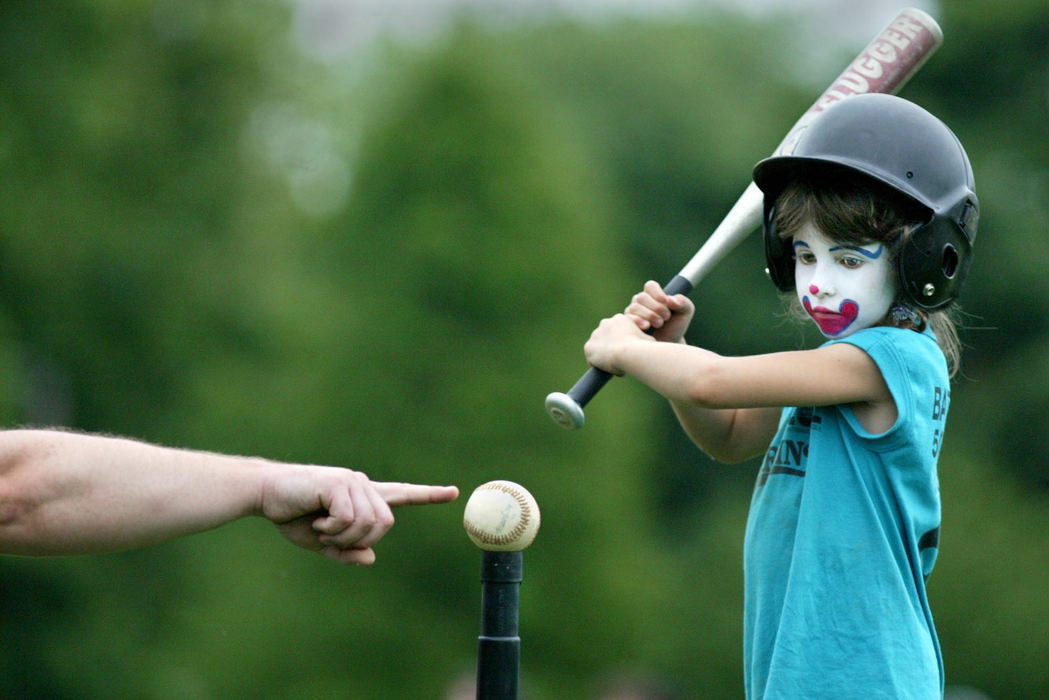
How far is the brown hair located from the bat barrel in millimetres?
1212

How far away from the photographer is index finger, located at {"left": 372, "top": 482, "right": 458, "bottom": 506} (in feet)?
12.1

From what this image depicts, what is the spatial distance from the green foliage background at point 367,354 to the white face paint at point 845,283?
1155 cm

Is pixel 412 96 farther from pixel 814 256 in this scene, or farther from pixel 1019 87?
pixel 814 256

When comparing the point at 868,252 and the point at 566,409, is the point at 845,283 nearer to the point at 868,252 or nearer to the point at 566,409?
the point at 868,252

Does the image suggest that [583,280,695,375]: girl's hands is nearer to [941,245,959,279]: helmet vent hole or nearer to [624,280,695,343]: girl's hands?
[624,280,695,343]: girl's hands

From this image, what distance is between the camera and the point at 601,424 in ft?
54.7

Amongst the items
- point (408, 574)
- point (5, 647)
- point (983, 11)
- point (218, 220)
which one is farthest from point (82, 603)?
point (983, 11)

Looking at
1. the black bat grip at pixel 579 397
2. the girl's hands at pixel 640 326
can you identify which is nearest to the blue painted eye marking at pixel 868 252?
the girl's hands at pixel 640 326

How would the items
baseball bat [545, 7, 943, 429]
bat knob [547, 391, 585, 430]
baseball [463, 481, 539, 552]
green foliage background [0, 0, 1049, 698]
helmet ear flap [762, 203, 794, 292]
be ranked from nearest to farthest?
baseball [463, 481, 539, 552] → helmet ear flap [762, 203, 794, 292] → bat knob [547, 391, 585, 430] → baseball bat [545, 7, 943, 429] → green foliage background [0, 0, 1049, 698]

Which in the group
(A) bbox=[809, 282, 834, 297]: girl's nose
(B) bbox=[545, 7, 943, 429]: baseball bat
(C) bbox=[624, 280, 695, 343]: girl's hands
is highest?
(B) bbox=[545, 7, 943, 429]: baseball bat

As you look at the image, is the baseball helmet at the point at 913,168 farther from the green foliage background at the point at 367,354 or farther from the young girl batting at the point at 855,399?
the green foliage background at the point at 367,354

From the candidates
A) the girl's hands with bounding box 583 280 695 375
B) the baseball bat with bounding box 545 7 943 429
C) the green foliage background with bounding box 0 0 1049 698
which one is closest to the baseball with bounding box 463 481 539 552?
the girl's hands with bounding box 583 280 695 375

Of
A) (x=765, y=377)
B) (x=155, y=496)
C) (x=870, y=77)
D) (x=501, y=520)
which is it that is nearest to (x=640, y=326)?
(x=765, y=377)

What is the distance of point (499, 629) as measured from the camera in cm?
363
